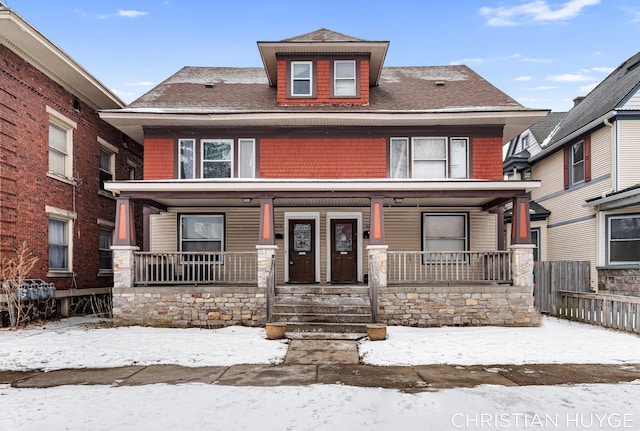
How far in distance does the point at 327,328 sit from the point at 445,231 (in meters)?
5.75

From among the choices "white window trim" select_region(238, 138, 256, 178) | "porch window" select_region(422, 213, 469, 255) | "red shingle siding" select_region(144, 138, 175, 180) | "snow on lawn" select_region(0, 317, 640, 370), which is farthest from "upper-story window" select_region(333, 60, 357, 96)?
"snow on lawn" select_region(0, 317, 640, 370)

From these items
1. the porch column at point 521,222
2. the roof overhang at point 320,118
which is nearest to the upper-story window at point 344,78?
the roof overhang at point 320,118

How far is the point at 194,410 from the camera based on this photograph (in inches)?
202

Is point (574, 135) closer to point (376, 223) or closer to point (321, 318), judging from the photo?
point (376, 223)

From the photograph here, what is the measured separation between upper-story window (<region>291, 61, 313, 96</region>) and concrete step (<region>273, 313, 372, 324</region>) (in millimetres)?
6598

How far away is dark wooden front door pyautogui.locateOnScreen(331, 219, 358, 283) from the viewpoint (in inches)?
546

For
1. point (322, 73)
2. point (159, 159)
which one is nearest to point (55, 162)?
point (159, 159)

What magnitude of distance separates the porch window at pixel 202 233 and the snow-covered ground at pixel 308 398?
5.09 m

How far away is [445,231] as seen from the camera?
13891 mm

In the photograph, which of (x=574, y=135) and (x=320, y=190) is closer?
(x=320, y=190)

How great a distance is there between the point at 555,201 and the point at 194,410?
1635cm

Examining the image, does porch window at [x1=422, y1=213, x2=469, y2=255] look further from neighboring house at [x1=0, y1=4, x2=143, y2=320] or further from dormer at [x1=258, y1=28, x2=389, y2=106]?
neighboring house at [x1=0, y1=4, x2=143, y2=320]

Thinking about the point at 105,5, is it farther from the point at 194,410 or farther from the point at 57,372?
the point at 194,410

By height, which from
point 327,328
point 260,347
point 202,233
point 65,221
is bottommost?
point 260,347
